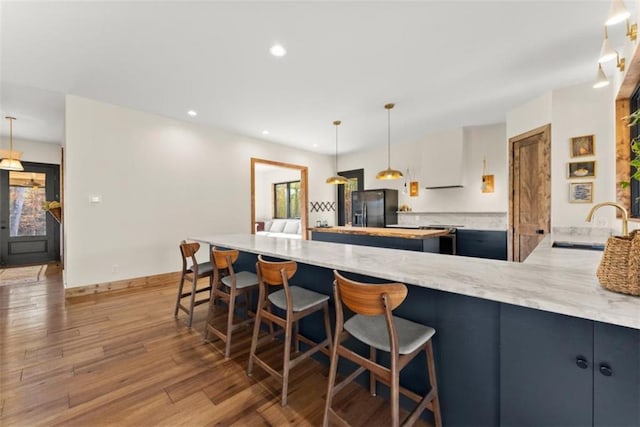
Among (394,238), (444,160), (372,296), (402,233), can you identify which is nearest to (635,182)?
(402,233)

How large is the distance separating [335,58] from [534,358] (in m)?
2.83

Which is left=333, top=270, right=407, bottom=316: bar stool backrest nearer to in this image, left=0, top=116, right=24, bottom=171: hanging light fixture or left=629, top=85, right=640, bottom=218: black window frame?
left=629, top=85, right=640, bottom=218: black window frame

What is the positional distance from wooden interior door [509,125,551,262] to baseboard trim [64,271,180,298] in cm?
544

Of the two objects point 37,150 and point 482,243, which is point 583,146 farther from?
point 37,150

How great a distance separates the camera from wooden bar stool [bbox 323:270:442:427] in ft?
3.73

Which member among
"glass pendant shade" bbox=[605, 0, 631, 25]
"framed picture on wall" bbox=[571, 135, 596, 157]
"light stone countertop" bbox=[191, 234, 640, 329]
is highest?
"glass pendant shade" bbox=[605, 0, 631, 25]

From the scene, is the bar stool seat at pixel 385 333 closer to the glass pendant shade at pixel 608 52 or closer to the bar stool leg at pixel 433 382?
the bar stool leg at pixel 433 382

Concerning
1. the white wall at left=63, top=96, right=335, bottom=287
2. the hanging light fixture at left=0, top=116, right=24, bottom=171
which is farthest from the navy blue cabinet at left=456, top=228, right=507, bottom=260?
the hanging light fixture at left=0, top=116, right=24, bottom=171

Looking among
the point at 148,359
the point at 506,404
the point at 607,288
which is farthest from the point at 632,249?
the point at 148,359

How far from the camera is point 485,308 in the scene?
50.4 inches

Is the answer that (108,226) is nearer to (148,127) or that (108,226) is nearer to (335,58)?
(148,127)

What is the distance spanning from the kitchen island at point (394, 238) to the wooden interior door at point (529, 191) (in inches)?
41.4

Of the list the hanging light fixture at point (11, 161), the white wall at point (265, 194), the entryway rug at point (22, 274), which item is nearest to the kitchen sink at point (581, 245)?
the entryway rug at point (22, 274)

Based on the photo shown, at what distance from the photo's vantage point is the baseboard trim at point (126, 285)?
3.67m
